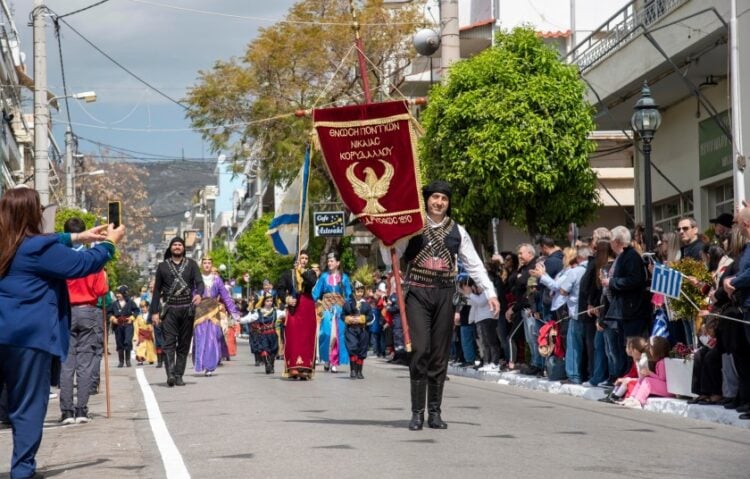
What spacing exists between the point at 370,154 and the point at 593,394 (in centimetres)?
550

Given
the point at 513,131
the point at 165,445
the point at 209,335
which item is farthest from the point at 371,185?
the point at 513,131

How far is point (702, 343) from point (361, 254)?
49.3 meters

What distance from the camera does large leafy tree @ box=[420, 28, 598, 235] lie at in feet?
91.8

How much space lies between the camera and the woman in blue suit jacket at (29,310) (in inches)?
320

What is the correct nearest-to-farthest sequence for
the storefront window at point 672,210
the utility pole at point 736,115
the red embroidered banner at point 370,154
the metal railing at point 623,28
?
Result: the red embroidered banner at point 370,154
the utility pole at point 736,115
the metal railing at point 623,28
the storefront window at point 672,210

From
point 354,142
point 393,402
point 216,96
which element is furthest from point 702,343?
point 216,96

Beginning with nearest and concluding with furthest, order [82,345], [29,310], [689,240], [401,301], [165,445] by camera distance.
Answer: [29,310] → [165,445] → [401,301] → [82,345] → [689,240]

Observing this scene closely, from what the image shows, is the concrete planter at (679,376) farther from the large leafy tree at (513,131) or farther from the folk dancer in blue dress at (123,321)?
the folk dancer in blue dress at (123,321)

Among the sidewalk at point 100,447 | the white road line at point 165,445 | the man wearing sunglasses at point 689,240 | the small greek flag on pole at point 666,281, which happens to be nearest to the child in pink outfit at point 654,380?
the small greek flag on pole at point 666,281

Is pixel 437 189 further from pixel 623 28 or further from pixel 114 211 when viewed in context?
pixel 623 28

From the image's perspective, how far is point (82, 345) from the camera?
1330 cm

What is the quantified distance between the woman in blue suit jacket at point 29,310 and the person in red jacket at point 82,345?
432 centimetres

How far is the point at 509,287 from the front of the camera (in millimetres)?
20891

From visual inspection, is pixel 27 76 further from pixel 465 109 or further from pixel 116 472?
pixel 116 472
